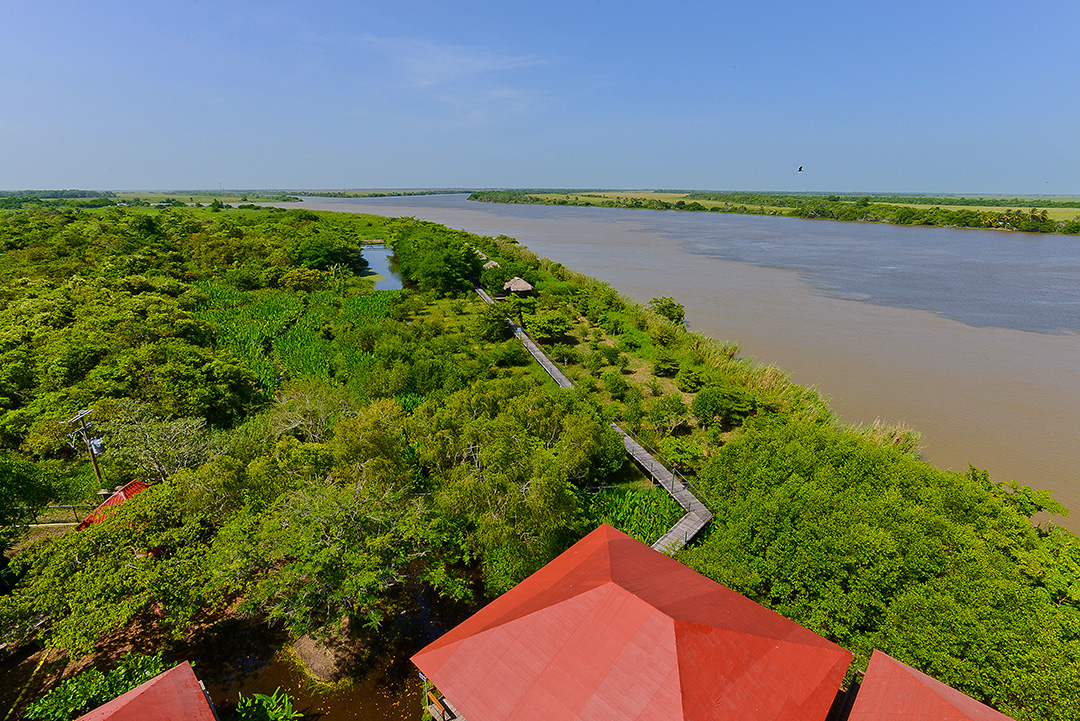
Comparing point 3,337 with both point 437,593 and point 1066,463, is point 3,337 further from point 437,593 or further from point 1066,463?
point 1066,463

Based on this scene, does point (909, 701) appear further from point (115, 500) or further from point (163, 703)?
point (115, 500)

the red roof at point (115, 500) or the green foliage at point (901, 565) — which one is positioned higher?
the green foliage at point (901, 565)

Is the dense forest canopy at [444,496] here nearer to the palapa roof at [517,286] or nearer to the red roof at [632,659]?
the red roof at [632,659]

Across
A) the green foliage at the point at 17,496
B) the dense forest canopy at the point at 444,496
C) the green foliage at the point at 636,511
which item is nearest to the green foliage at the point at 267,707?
the dense forest canopy at the point at 444,496

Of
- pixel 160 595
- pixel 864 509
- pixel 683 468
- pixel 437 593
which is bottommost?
pixel 437 593

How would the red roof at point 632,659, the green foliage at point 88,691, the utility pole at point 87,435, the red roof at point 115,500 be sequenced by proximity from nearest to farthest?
the red roof at point 632,659 → the green foliage at point 88,691 → the red roof at point 115,500 → the utility pole at point 87,435

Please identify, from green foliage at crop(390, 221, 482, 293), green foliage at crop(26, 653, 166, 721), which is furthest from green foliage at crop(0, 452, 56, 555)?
green foliage at crop(390, 221, 482, 293)

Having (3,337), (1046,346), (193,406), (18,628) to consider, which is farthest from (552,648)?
(1046,346)
